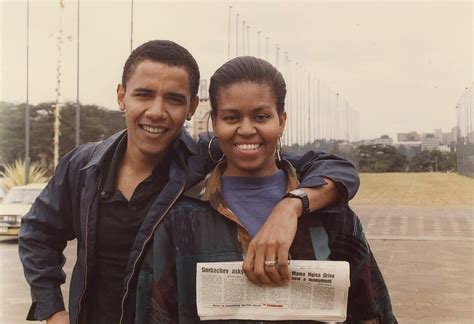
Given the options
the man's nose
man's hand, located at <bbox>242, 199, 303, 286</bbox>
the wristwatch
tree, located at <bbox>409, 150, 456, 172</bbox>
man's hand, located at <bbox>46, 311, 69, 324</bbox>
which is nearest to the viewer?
man's hand, located at <bbox>242, 199, 303, 286</bbox>

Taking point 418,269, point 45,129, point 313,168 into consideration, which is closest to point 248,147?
point 313,168

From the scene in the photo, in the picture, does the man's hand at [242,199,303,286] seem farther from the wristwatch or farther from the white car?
the white car

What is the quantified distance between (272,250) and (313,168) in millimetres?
397

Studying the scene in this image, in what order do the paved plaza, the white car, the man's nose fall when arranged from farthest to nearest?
the white car → the paved plaza → the man's nose

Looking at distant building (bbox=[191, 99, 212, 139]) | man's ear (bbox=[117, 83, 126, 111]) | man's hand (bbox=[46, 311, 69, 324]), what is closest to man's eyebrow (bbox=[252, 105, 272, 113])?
distant building (bbox=[191, 99, 212, 139])

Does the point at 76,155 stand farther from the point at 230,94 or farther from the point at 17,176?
the point at 17,176

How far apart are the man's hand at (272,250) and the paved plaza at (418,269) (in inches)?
217

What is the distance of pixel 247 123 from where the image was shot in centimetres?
203

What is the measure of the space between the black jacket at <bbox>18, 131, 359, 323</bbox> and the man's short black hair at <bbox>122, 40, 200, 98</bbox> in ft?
0.63

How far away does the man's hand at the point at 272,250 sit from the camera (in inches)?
73.8

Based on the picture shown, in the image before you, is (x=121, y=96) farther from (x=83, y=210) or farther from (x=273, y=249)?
(x=273, y=249)

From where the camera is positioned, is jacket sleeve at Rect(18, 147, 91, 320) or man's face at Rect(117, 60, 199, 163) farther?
jacket sleeve at Rect(18, 147, 91, 320)

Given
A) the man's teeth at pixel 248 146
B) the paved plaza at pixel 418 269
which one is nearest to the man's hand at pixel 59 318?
the man's teeth at pixel 248 146

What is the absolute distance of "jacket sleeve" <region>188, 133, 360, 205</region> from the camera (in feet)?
6.88
